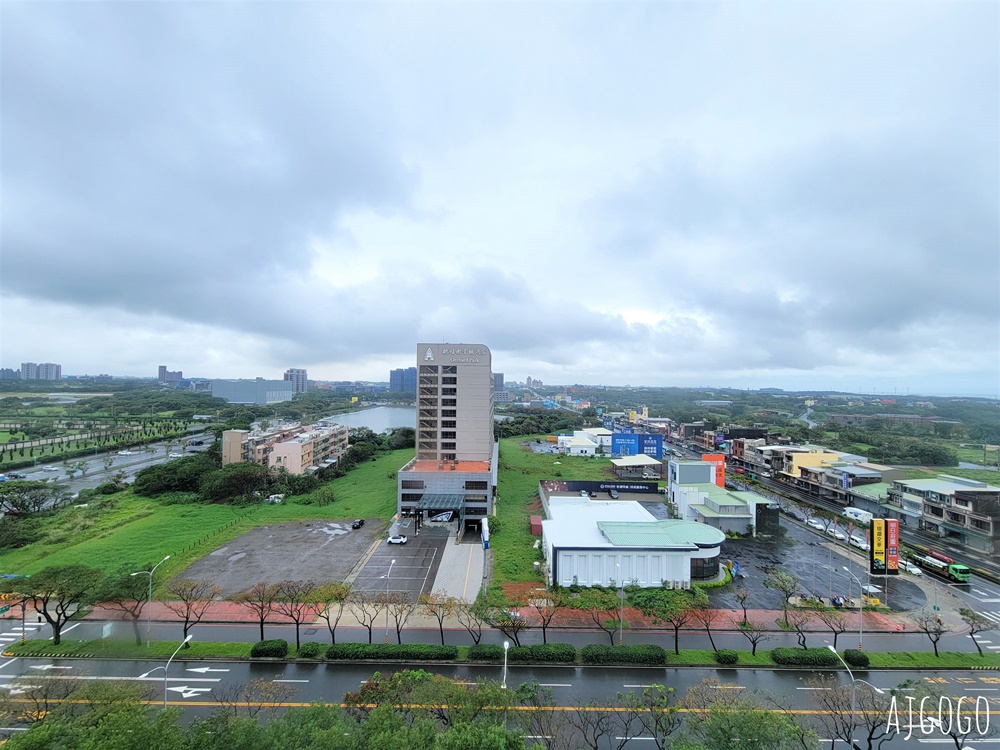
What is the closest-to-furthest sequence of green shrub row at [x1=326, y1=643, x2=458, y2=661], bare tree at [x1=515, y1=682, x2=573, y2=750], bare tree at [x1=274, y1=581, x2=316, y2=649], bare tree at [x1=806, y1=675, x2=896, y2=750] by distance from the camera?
bare tree at [x1=515, y1=682, x2=573, y2=750], bare tree at [x1=806, y1=675, x2=896, y2=750], green shrub row at [x1=326, y1=643, x2=458, y2=661], bare tree at [x1=274, y1=581, x2=316, y2=649]

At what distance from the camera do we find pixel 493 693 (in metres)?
11.9

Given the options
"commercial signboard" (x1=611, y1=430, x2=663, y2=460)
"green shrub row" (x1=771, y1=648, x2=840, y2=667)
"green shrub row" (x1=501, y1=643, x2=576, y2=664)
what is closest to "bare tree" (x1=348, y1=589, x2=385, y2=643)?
"green shrub row" (x1=501, y1=643, x2=576, y2=664)

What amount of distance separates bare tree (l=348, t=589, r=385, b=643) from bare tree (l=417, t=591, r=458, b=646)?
2095 millimetres

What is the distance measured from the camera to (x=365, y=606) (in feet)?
71.5

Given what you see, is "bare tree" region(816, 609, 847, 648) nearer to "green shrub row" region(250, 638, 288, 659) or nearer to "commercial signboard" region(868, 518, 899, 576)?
"commercial signboard" region(868, 518, 899, 576)

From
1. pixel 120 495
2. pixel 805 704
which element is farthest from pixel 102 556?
pixel 805 704

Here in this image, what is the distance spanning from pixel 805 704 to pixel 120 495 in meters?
57.1

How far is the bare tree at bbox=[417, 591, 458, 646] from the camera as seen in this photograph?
64.4 feet

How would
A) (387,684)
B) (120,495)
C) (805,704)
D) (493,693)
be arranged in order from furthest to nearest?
(120,495) < (805,704) < (387,684) < (493,693)

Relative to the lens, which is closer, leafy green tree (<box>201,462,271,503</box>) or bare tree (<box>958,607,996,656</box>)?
bare tree (<box>958,607,996,656</box>)

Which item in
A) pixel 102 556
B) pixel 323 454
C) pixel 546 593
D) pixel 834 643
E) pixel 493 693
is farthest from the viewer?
pixel 323 454

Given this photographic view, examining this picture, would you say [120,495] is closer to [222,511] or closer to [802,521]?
[222,511]

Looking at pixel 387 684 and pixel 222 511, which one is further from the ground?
pixel 387 684

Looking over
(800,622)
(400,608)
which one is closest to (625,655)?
(800,622)
